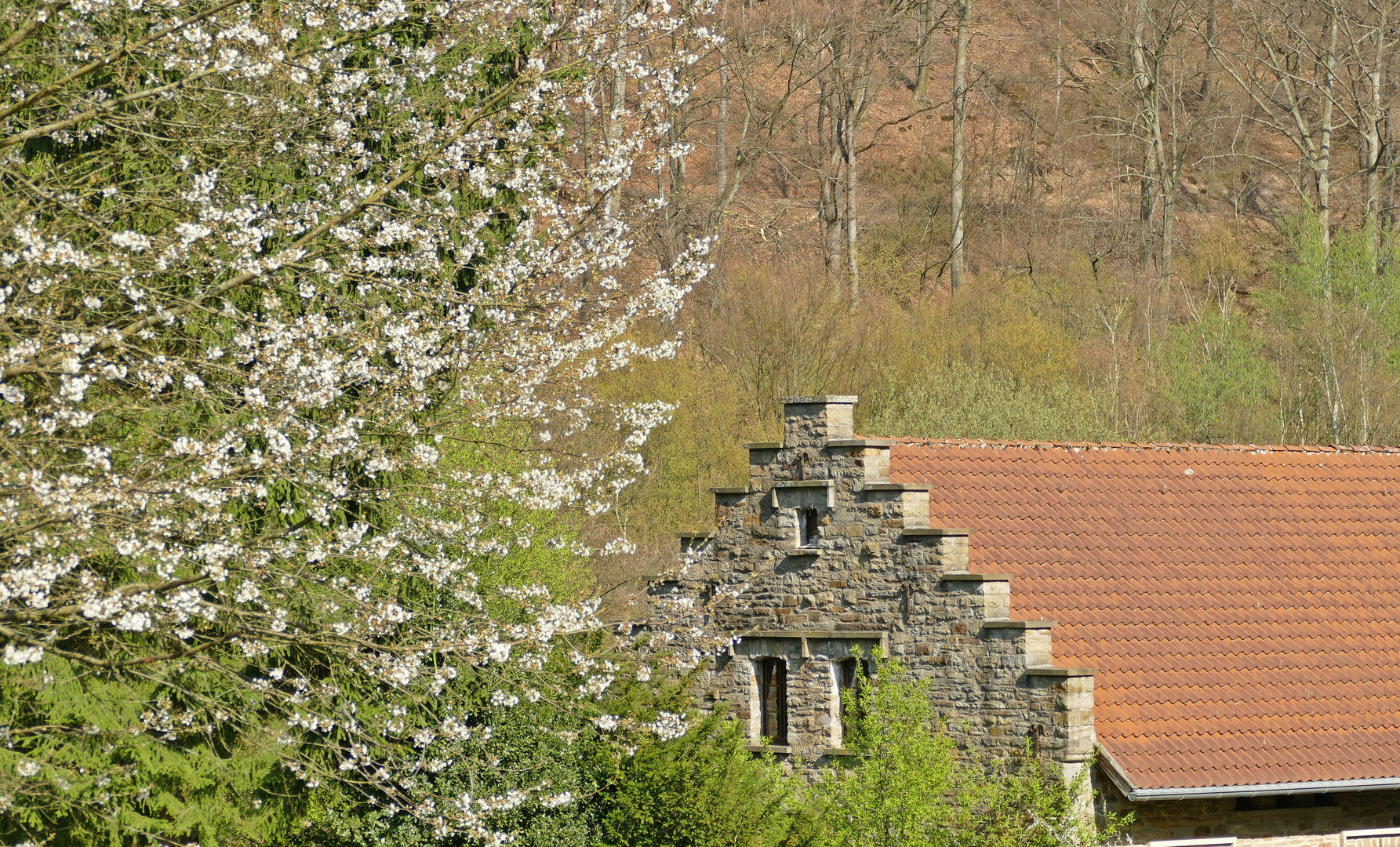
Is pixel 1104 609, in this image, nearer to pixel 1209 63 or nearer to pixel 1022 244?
pixel 1022 244

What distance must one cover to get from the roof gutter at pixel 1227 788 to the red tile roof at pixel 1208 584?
0.08m

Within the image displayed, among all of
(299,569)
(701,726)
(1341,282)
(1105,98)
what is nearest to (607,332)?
(299,569)

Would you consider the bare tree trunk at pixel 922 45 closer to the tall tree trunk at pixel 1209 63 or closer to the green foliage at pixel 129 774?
the tall tree trunk at pixel 1209 63

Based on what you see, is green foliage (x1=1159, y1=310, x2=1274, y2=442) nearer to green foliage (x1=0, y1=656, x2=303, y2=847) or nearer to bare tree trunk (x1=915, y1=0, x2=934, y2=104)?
bare tree trunk (x1=915, y1=0, x2=934, y2=104)

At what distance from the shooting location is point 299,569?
8.26 meters

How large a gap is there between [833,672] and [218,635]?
8.50m

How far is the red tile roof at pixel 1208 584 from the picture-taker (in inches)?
580

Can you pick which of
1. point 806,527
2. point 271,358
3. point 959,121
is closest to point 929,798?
point 806,527

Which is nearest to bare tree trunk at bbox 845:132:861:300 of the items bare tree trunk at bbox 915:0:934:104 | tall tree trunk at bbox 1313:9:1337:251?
bare tree trunk at bbox 915:0:934:104

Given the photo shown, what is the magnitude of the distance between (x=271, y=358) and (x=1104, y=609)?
10328mm

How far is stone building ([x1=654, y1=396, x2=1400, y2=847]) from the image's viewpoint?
14.5 m

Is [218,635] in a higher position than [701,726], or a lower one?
higher

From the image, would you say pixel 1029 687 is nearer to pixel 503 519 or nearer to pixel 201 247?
pixel 503 519

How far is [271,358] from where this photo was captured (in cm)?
772
